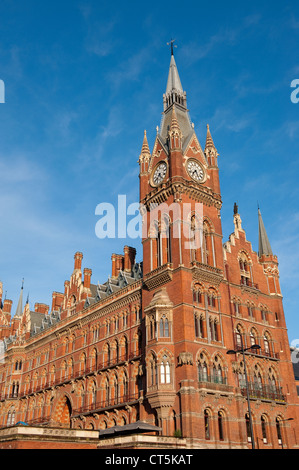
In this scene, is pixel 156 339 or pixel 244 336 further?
pixel 244 336

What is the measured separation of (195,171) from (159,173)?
13.1ft

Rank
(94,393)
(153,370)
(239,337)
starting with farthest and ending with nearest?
(94,393) → (239,337) → (153,370)

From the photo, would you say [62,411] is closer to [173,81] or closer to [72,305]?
[72,305]

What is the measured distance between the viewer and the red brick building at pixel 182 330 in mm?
44684

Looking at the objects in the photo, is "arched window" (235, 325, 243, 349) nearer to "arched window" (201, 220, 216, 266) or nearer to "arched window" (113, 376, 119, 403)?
"arched window" (201, 220, 216, 266)

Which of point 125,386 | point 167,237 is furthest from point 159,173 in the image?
point 125,386

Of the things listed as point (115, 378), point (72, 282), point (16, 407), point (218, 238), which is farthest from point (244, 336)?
point (16, 407)

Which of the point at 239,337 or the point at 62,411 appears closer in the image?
the point at 239,337

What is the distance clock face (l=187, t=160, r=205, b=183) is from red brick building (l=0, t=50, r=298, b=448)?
0.47 feet

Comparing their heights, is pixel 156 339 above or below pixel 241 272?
below

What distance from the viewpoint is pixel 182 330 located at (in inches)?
1778
